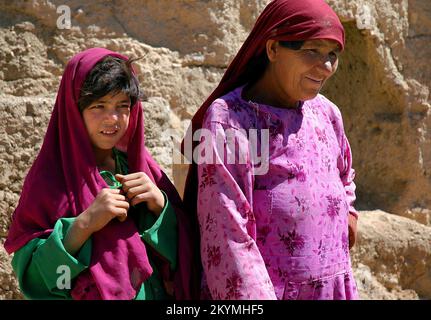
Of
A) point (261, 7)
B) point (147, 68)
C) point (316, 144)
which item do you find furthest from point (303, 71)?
point (261, 7)

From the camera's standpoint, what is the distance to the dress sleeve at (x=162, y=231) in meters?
Result: 2.66

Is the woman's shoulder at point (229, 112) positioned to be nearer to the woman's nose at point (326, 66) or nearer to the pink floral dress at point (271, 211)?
the pink floral dress at point (271, 211)

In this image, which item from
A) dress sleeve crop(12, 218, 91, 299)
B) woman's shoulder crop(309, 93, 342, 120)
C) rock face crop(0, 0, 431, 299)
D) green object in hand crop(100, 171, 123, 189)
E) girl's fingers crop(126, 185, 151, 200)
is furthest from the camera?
rock face crop(0, 0, 431, 299)

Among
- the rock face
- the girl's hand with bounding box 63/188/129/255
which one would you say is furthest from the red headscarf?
the rock face

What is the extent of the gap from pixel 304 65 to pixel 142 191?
60cm

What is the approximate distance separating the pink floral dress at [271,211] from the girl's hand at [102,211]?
0.24m

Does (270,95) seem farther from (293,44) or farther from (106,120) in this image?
(106,120)

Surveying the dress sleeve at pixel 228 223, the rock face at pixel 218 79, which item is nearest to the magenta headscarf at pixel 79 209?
the dress sleeve at pixel 228 223

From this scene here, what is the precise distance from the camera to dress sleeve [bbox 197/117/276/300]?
8.30 feet

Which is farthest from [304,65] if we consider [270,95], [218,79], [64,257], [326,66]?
[218,79]

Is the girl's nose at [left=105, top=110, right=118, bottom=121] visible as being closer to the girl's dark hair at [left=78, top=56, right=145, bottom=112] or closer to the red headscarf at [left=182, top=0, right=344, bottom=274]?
the girl's dark hair at [left=78, top=56, right=145, bottom=112]

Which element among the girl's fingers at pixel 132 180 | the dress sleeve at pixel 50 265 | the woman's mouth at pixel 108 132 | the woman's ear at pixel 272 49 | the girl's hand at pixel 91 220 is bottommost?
the dress sleeve at pixel 50 265

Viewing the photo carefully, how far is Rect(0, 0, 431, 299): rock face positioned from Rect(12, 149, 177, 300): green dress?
96 cm

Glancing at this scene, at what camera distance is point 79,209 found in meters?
2.63
